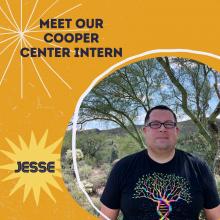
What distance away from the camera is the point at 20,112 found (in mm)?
2197

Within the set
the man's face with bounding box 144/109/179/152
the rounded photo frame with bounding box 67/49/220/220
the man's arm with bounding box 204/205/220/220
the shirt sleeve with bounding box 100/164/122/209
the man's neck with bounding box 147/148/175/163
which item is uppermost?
the rounded photo frame with bounding box 67/49/220/220

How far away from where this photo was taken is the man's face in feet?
6.11

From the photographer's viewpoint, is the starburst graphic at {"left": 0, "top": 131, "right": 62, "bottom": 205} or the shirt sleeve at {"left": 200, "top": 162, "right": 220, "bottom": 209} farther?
the starburst graphic at {"left": 0, "top": 131, "right": 62, "bottom": 205}

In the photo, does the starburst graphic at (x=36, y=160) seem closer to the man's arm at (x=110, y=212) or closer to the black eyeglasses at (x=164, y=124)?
the man's arm at (x=110, y=212)

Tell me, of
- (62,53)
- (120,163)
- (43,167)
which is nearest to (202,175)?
(120,163)

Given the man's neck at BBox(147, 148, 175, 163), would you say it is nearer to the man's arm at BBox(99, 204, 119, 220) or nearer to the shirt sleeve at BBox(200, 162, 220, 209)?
the shirt sleeve at BBox(200, 162, 220, 209)

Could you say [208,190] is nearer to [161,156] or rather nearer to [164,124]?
[161,156]

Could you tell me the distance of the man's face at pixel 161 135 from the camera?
1863mm

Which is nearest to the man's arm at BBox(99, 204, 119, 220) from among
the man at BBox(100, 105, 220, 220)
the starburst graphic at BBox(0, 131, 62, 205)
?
the man at BBox(100, 105, 220, 220)

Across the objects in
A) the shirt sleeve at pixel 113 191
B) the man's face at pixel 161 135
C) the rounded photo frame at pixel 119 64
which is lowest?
the shirt sleeve at pixel 113 191

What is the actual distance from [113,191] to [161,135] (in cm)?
38

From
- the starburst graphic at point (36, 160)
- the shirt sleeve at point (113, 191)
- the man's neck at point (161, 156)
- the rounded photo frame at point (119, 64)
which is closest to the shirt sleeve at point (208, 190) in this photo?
the man's neck at point (161, 156)

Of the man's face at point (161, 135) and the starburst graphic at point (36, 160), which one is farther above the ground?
the man's face at point (161, 135)

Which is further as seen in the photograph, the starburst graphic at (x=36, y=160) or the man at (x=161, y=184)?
the starburst graphic at (x=36, y=160)
